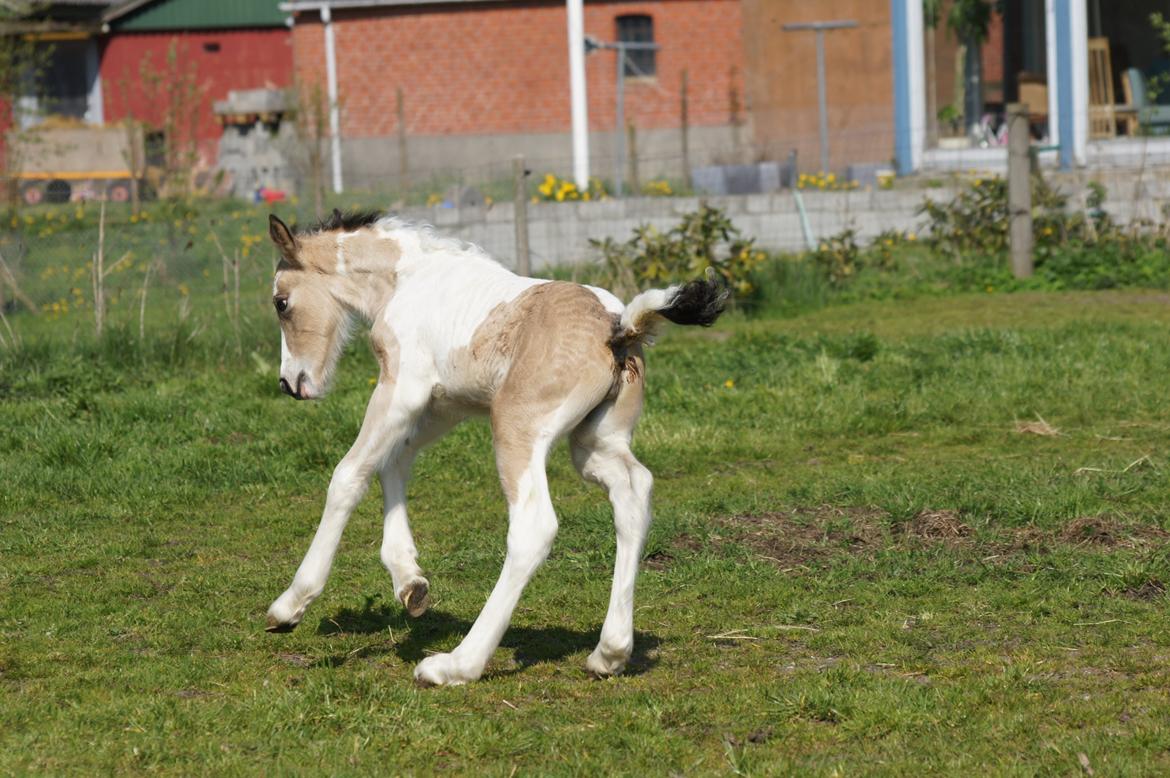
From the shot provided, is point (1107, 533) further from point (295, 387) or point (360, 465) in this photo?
point (295, 387)

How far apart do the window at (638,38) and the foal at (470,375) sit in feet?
92.7

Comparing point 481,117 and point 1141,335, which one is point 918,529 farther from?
point 481,117

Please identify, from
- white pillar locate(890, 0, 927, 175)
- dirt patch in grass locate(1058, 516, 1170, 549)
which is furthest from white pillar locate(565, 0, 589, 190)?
dirt patch in grass locate(1058, 516, 1170, 549)

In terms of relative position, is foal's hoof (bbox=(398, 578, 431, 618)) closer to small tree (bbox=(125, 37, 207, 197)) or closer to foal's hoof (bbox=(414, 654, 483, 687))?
foal's hoof (bbox=(414, 654, 483, 687))

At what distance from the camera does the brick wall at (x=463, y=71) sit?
33219 mm

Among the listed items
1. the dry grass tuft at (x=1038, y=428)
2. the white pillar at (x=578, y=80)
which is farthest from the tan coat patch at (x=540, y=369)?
the white pillar at (x=578, y=80)

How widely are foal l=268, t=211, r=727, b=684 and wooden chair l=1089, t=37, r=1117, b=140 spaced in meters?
16.0

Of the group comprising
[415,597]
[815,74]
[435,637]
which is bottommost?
[435,637]

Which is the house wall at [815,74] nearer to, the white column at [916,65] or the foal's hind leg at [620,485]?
the white column at [916,65]

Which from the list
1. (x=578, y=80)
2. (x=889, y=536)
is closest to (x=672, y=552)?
(x=889, y=536)

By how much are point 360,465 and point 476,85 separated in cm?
2862

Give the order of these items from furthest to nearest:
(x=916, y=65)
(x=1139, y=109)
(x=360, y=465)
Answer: (x=916, y=65)
(x=1139, y=109)
(x=360, y=465)

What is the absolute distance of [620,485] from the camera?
540 cm

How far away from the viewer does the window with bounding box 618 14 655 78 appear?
111ft
